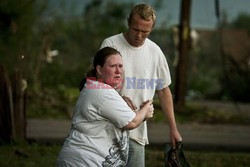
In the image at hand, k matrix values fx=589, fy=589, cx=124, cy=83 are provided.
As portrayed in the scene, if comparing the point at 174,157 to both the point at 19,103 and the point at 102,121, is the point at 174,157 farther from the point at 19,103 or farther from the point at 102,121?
the point at 19,103

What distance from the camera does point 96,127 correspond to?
3.26 metres

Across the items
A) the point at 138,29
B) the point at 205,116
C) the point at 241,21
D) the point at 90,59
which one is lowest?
the point at 205,116

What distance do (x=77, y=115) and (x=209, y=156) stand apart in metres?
4.41

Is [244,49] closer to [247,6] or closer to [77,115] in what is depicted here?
[247,6]

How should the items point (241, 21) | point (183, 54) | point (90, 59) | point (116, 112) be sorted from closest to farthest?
point (116, 112) → point (183, 54) → point (90, 59) → point (241, 21)

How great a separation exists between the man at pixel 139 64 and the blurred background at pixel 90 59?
289cm

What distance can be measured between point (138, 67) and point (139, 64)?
0.02 metres

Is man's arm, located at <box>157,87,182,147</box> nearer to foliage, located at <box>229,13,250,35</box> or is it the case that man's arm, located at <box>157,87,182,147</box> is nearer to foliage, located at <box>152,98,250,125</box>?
foliage, located at <box>152,98,250,125</box>

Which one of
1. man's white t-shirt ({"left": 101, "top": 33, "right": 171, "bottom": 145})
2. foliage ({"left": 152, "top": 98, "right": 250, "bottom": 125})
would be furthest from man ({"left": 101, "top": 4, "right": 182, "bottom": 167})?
foliage ({"left": 152, "top": 98, "right": 250, "bottom": 125})

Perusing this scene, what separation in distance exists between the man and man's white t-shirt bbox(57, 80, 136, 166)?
2.40ft

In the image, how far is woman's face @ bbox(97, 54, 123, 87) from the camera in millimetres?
3318

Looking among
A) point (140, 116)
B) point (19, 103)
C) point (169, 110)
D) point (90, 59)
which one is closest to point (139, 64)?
point (169, 110)

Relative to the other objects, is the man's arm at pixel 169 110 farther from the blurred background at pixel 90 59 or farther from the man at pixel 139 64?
the blurred background at pixel 90 59

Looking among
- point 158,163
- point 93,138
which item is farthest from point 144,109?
point 158,163
